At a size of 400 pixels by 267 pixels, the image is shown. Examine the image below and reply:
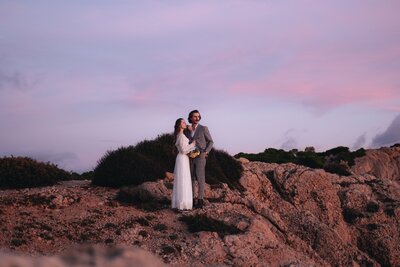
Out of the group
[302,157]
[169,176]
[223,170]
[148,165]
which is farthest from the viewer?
[302,157]

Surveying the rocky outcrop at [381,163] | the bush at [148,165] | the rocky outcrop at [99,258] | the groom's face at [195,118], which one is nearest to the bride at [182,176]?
the groom's face at [195,118]

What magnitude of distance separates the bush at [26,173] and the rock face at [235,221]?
3.50 ft

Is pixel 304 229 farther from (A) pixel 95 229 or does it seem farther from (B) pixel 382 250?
(A) pixel 95 229

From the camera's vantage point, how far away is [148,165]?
68.4 feet

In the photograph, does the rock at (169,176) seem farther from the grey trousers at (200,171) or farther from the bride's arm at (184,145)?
the bride's arm at (184,145)

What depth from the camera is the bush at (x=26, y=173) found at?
2088cm

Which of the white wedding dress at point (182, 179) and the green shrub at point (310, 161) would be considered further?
the green shrub at point (310, 161)

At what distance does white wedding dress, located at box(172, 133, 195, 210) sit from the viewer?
17547 mm

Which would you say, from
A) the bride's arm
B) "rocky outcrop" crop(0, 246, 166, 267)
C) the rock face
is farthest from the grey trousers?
"rocky outcrop" crop(0, 246, 166, 267)

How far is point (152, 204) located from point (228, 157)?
8.30 m

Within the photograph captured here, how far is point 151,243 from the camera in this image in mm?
14797

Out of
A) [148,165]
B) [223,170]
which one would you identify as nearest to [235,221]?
[148,165]

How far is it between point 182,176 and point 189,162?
935 mm

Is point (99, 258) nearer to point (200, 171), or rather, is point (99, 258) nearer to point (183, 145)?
point (183, 145)
